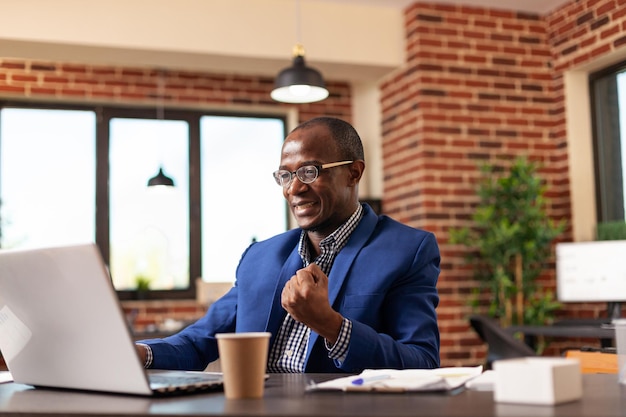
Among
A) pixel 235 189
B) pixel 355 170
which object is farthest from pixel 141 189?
pixel 355 170

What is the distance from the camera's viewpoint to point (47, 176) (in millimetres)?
6430

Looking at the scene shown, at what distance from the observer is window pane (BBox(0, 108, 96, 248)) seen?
6.34 meters

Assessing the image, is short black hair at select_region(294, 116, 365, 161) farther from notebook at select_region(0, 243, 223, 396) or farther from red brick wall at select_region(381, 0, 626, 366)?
red brick wall at select_region(381, 0, 626, 366)

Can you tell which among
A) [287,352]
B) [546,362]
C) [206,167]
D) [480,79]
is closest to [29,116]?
[206,167]

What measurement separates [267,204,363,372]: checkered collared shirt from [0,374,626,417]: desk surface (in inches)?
11.1

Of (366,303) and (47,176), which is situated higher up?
(47,176)

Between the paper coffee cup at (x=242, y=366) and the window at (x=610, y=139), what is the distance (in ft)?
15.6

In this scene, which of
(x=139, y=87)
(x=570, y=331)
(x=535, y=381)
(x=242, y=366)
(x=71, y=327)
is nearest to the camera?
(x=535, y=381)

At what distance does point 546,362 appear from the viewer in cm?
108

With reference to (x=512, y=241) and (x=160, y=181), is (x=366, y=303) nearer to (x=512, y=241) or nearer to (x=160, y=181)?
(x=512, y=241)

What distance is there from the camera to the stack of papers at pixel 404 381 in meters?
1.22

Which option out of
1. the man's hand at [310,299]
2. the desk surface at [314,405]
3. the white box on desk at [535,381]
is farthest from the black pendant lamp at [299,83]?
the white box on desk at [535,381]

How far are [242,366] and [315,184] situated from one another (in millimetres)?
879

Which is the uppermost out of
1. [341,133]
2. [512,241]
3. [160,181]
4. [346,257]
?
[160,181]
